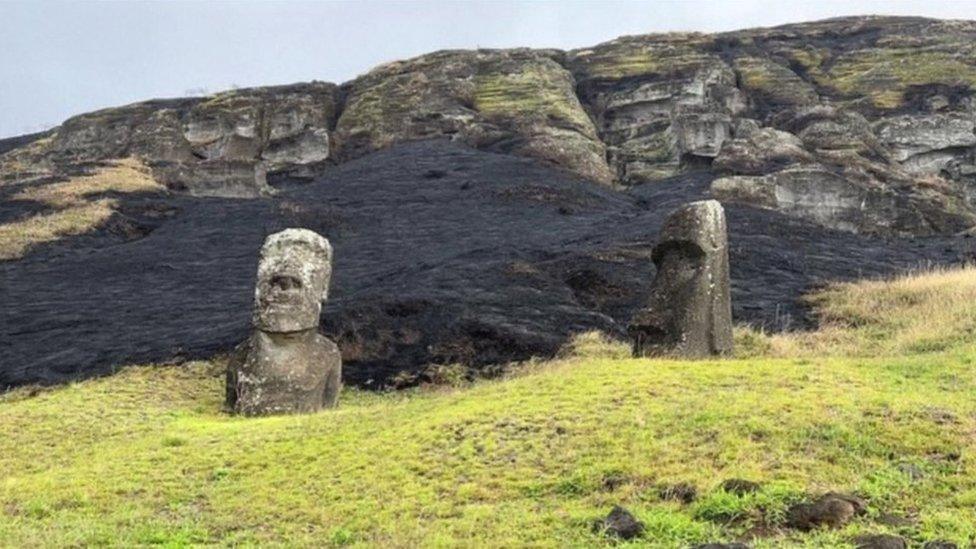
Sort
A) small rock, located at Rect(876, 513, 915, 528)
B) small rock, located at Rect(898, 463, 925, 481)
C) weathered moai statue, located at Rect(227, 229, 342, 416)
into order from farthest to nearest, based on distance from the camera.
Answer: weathered moai statue, located at Rect(227, 229, 342, 416), small rock, located at Rect(898, 463, 925, 481), small rock, located at Rect(876, 513, 915, 528)

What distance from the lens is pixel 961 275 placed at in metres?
25.8

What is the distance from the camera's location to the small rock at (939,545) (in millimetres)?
8320

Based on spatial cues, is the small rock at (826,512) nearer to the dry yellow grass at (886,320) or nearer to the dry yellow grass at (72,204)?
the dry yellow grass at (886,320)

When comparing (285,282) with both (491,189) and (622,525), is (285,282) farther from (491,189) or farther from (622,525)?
(491,189)

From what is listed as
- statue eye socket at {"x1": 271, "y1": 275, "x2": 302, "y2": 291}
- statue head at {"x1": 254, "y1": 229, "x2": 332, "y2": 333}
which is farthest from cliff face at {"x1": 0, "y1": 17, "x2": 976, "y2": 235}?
statue eye socket at {"x1": 271, "y1": 275, "x2": 302, "y2": 291}

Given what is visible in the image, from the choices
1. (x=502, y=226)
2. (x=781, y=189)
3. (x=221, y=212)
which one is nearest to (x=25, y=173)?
(x=221, y=212)

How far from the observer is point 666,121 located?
5534cm

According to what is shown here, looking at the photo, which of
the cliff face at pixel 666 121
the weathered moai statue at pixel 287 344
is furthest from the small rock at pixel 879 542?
the cliff face at pixel 666 121

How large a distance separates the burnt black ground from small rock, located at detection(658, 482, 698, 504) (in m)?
11.9

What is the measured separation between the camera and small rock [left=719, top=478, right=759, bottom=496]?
980 centimetres

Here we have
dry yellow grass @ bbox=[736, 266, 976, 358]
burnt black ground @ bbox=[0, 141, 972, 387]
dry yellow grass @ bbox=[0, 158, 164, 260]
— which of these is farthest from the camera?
dry yellow grass @ bbox=[0, 158, 164, 260]

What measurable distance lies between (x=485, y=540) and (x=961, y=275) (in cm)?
2016

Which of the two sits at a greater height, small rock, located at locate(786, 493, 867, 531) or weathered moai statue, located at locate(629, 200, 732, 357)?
weathered moai statue, located at locate(629, 200, 732, 357)

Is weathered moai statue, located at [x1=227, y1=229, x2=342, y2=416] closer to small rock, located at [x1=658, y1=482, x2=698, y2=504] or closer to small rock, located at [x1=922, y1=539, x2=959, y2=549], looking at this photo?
small rock, located at [x1=658, y1=482, x2=698, y2=504]
